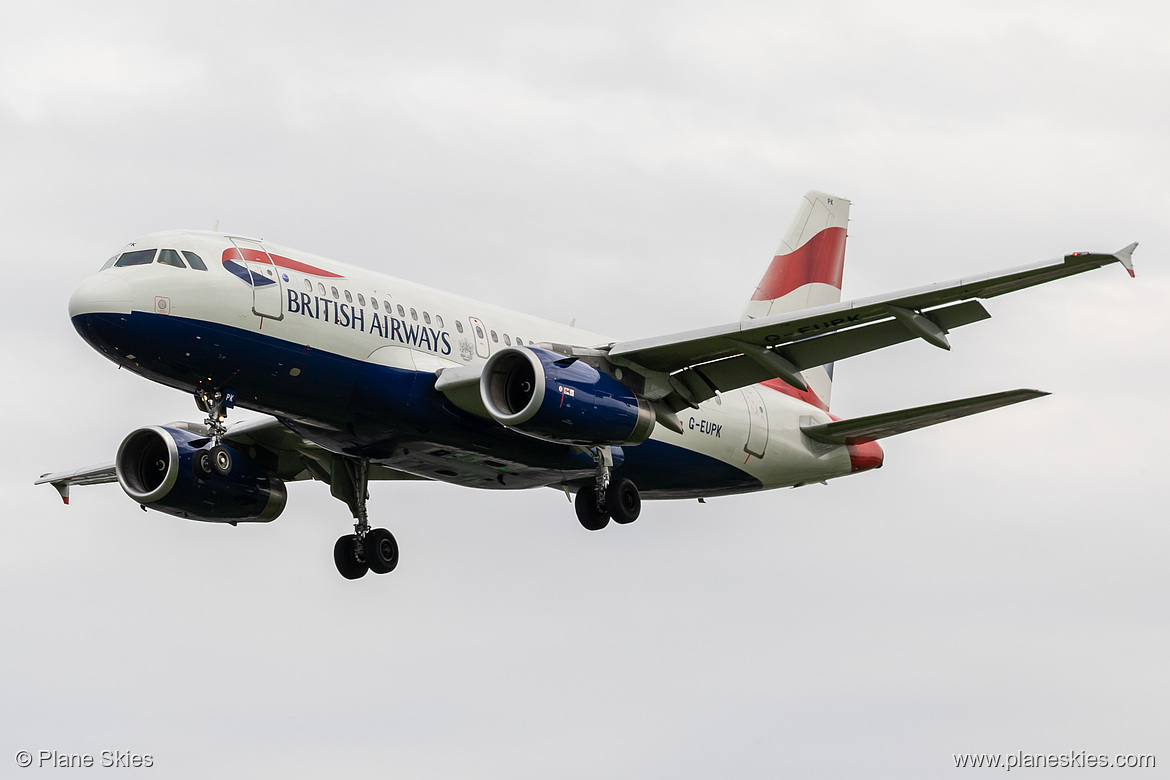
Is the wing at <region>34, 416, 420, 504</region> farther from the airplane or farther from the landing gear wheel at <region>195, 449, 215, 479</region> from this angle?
the landing gear wheel at <region>195, 449, 215, 479</region>

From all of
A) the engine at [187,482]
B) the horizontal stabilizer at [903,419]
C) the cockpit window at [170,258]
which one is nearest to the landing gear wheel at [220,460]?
the cockpit window at [170,258]

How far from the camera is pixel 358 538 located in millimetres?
37375

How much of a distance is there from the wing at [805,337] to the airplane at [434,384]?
4 centimetres

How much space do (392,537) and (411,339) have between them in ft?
23.7

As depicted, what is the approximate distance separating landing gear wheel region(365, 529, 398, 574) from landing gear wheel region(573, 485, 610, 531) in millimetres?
5241

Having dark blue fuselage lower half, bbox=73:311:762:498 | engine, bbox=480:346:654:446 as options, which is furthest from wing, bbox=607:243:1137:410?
dark blue fuselage lower half, bbox=73:311:762:498

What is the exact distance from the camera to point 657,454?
119ft

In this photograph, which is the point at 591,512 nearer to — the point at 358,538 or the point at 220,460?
the point at 358,538

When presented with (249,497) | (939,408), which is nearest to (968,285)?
(939,408)

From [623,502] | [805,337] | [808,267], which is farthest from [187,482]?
[808,267]

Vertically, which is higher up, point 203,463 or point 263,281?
point 263,281

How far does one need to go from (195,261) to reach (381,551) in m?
10.0

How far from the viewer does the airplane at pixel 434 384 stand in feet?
96.4

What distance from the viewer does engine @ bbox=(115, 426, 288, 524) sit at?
36.0 m
